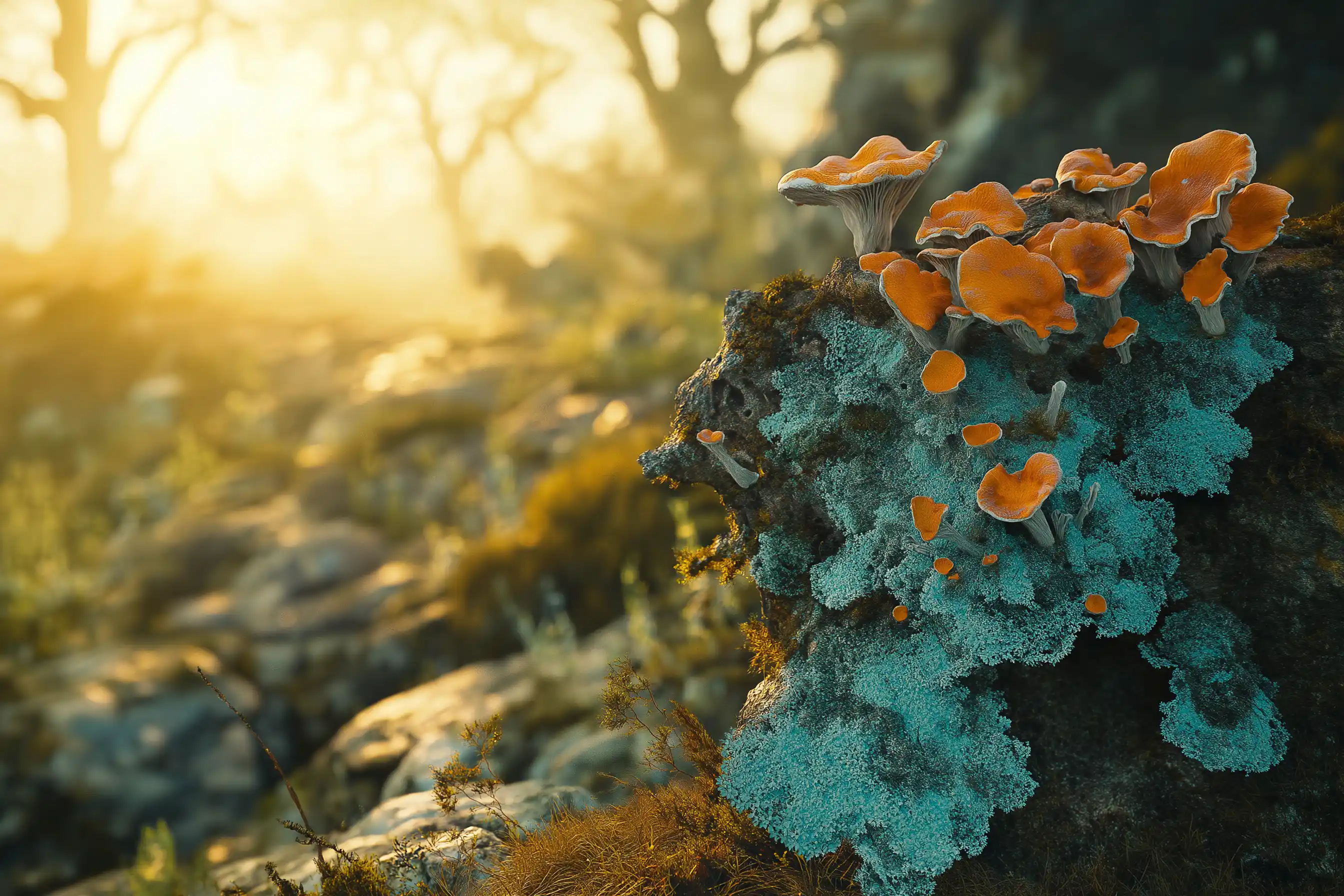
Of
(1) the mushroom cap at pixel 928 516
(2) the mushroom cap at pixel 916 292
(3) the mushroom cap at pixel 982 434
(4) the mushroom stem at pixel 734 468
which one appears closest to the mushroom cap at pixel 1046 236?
(2) the mushroom cap at pixel 916 292

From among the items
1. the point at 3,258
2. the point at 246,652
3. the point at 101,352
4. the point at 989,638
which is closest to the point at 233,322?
the point at 101,352

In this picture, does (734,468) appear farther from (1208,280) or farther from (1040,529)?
(1208,280)

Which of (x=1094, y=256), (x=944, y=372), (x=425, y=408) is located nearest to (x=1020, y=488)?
(x=944, y=372)

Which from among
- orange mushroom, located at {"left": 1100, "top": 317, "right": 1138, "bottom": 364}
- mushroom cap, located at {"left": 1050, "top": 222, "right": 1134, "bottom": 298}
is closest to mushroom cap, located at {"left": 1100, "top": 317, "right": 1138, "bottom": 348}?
orange mushroom, located at {"left": 1100, "top": 317, "right": 1138, "bottom": 364}

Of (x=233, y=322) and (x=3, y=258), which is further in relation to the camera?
(x=3, y=258)

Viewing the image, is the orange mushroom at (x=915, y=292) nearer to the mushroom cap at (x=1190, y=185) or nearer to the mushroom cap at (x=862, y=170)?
the mushroom cap at (x=862, y=170)

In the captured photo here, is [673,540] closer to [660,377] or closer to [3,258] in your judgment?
[660,377]
